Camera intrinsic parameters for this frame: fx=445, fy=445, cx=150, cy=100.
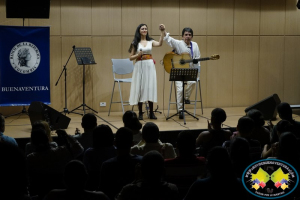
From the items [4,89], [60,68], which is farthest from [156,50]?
[4,89]

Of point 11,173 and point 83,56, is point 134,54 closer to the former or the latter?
point 83,56

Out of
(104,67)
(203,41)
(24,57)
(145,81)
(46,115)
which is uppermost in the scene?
(203,41)

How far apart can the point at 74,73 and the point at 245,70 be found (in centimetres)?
363

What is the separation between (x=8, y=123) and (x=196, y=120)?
3149 millimetres

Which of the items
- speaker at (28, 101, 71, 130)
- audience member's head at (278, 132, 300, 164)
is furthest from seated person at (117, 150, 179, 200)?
speaker at (28, 101, 71, 130)

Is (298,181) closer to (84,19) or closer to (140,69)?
(140,69)

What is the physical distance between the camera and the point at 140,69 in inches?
304

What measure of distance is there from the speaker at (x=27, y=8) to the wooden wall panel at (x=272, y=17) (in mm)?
4587

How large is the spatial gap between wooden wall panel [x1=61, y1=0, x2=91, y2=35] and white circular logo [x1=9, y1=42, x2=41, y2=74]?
3.40 ft

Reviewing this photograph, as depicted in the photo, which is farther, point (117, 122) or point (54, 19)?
point (54, 19)

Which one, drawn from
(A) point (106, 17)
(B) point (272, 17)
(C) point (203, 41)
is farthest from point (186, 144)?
(B) point (272, 17)

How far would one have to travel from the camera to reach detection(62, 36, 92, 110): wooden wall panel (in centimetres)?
866

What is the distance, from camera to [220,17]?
9.30 meters

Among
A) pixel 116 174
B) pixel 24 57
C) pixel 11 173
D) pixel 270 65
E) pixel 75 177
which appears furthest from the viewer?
pixel 270 65
